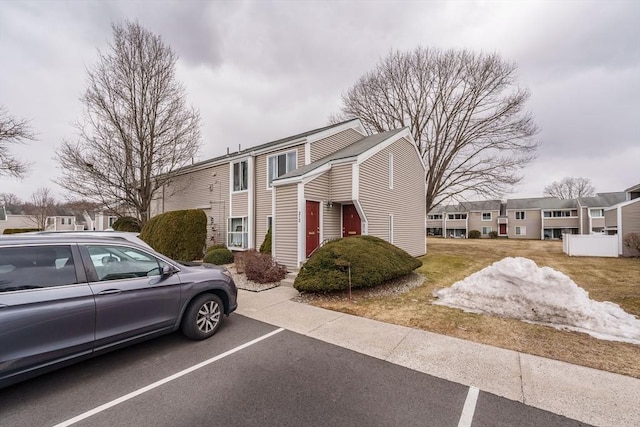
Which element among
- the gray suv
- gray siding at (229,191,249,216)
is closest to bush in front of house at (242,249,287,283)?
the gray suv

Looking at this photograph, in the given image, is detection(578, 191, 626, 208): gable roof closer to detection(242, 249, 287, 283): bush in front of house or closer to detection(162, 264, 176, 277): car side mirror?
detection(242, 249, 287, 283): bush in front of house

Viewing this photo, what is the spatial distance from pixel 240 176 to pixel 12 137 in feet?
45.4

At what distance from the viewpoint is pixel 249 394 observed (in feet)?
10.0

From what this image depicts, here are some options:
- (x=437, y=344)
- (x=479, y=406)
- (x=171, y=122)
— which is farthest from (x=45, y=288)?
(x=171, y=122)

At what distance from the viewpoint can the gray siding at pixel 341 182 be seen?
419 inches

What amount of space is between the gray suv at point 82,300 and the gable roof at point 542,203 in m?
53.6

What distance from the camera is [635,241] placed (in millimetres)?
15195

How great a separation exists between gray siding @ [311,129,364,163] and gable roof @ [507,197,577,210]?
141ft

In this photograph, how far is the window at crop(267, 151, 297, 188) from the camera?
12.6m

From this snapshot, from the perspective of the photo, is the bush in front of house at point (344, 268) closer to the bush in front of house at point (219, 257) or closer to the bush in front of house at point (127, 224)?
the bush in front of house at point (219, 257)

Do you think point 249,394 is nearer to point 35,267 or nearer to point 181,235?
point 35,267

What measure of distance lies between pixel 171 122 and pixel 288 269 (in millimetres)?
12722

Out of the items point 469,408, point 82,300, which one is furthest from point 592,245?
point 82,300

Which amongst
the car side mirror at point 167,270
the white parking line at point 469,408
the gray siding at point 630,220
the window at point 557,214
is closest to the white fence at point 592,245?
the gray siding at point 630,220
